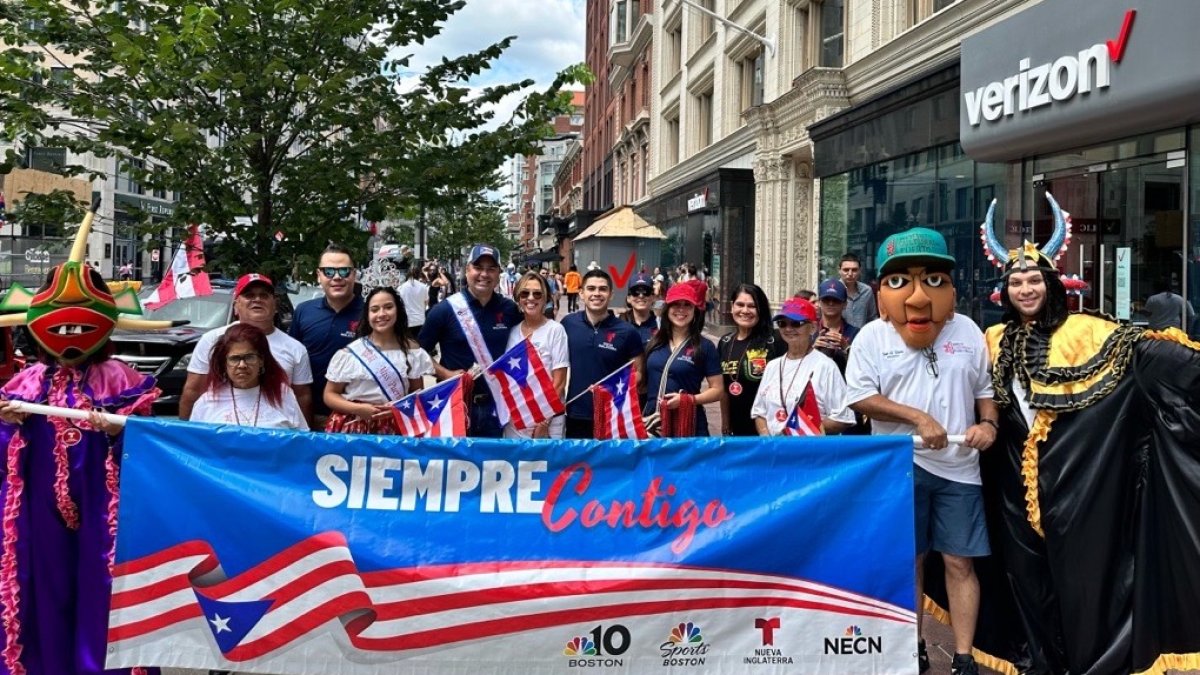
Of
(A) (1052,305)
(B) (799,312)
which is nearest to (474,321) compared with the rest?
(B) (799,312)

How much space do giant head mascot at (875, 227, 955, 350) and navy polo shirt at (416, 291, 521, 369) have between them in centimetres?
257

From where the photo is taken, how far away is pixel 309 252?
25.4 feet

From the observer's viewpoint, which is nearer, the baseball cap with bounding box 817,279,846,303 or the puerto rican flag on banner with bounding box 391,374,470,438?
the puerto rican flag on banner with bounding box 391,374,470,438

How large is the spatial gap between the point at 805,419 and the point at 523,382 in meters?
1.63

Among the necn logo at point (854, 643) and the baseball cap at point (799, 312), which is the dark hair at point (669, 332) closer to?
the baseball cap at point (799, 312)

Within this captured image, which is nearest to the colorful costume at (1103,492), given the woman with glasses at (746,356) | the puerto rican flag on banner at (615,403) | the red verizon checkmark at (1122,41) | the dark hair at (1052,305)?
the dark hair at (1052,305)

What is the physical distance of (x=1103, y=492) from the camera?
13.6 ft

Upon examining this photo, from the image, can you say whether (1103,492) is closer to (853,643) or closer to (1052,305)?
(1052,305)

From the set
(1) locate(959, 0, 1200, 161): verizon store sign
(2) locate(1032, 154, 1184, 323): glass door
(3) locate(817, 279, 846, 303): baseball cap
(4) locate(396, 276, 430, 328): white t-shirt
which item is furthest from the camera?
(4) locate(396, 276, 430, 328): white t-shirt

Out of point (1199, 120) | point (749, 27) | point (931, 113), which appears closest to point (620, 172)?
point (749, 27)

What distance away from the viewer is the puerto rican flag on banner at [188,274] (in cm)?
773

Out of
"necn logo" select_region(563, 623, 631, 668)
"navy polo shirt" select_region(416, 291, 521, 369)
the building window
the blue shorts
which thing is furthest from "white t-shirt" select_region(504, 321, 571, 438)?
the building window

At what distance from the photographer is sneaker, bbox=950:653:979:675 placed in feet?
14.4

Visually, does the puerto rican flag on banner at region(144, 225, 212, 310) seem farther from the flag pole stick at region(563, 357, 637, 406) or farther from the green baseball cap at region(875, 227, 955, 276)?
the green baseball cap at region(875, 227, 955, 276)
